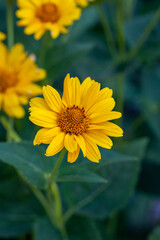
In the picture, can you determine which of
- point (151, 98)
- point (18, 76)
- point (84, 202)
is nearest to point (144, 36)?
point (151, 98)

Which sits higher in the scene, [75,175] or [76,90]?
[76,90]

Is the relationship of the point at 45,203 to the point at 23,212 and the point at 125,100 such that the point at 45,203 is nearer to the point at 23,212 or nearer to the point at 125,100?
the point at 23,212

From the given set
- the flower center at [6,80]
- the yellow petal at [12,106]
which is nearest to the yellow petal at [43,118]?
the yellow petal at [12,106]

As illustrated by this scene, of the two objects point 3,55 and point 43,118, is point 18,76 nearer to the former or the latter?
→ point 3,55

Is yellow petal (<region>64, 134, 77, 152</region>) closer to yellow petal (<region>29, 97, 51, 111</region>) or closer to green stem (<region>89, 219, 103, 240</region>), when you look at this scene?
yellow petal (<region>29, 97, 51, 111</region>)

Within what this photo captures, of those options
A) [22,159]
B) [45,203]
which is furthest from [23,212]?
[22,159]

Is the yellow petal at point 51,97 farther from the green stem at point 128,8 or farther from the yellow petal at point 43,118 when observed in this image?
the green stem at point 128,8

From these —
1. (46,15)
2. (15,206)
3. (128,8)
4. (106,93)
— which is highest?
(128,8)
